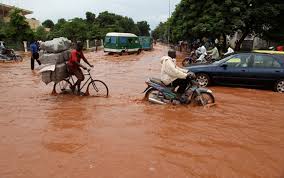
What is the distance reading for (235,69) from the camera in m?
11.9

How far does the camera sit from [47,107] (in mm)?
8891

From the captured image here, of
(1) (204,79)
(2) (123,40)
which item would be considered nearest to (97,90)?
(1) (204,79)

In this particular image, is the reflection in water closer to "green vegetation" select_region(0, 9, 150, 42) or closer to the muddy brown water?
the muddy brown water

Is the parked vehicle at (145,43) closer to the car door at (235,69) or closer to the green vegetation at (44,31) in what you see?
the green vegetation at (44,31)

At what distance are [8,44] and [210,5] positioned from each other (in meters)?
21.6

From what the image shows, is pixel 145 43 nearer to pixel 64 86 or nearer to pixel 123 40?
pixel 123 40

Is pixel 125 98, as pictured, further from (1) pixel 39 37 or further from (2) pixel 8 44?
(1) pixel 39 37

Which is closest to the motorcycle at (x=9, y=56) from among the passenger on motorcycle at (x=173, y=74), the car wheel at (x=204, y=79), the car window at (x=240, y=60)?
the car wheel at (x=204, y=79)

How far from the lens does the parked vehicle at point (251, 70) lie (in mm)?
11711

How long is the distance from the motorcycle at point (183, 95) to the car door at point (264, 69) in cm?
367

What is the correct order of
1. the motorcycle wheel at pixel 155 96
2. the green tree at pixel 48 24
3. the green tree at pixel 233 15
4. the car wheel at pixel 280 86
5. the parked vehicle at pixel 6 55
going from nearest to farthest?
the motorcycle wheel at pixel 155 96
the car wheel at pixel 280 86
the green tree at pixel 233 15
the parked vehicle at pixel 6 55
the green tree at pixel 48 24

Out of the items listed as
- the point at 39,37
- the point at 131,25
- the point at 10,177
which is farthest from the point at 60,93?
the point at 131,25

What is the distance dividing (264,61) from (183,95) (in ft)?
15.0

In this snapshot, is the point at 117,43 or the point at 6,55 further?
the point at 117,43
